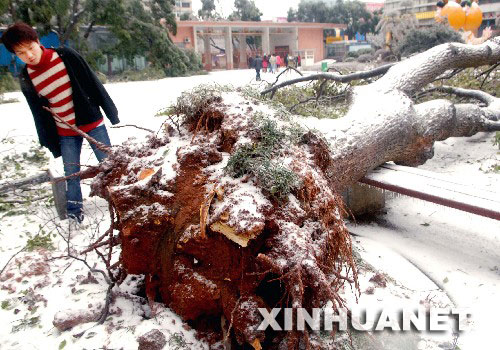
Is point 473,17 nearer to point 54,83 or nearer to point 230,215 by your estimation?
point 54,83

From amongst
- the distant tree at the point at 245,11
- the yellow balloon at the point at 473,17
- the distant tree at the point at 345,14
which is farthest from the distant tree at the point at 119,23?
the distant tree at the point at 345,14

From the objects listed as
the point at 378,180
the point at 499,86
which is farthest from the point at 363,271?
the point at 499,86

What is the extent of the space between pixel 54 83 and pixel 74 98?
17 cm

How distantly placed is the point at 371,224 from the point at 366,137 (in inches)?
32.8

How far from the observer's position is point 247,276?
156 cm

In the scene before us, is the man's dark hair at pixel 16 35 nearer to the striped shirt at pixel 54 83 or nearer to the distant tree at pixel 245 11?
the striped shirt at pixel 54 83

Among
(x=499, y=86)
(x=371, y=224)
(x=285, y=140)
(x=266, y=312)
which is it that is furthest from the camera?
(x=499, y=86)

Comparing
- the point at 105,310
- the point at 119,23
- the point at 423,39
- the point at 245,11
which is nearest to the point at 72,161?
the point at 105,310

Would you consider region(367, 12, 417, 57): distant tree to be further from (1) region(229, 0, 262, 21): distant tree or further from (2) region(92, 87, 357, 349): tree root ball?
(2) region(92, 87, 357, 349): tree root ball

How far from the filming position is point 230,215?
1.55 meters

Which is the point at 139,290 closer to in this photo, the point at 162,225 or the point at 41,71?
the point at 162,225

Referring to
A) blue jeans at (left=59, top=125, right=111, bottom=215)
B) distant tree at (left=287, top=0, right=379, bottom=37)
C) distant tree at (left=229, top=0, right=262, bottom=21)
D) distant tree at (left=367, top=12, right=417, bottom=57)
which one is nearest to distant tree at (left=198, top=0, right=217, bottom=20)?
distant tree at (left=229, top=0, right=262, bottom=21)

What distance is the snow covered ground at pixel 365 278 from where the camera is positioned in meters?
1.76

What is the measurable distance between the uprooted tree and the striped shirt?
3.90 feet
